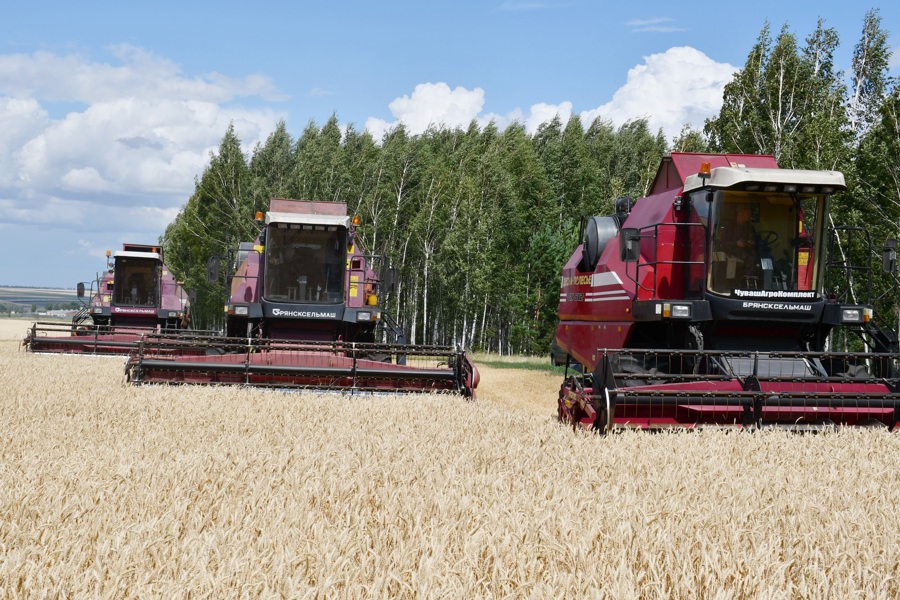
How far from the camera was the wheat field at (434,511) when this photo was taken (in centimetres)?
322

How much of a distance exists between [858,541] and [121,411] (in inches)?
255

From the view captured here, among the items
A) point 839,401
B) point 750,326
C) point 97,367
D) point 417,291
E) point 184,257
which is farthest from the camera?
point 184,257

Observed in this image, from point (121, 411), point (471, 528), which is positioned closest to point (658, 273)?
point (121, 411)

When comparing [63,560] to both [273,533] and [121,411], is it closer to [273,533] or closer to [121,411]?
[273,533]

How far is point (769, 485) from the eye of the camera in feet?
17.5

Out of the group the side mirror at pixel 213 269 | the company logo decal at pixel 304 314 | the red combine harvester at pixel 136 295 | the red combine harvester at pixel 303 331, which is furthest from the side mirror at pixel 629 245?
the red combine harvester at pixel 136 295

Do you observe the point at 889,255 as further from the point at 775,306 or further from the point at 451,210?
the point at 451,210

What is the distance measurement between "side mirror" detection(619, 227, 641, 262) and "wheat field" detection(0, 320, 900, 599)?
7.05 ft

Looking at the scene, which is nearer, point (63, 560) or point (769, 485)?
point (63, 560)

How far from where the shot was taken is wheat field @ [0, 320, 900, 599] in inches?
127

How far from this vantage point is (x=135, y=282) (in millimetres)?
24594

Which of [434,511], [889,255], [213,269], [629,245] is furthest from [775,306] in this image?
[213,269]

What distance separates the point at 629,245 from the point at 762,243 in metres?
1.29

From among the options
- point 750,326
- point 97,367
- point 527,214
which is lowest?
point 97,367
